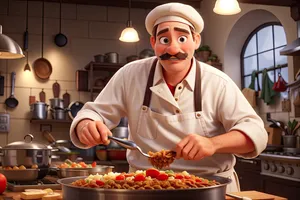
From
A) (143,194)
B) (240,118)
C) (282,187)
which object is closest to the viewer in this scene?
(143,194)

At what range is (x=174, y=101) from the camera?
1.81 meters

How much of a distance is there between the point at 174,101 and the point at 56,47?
4667mm

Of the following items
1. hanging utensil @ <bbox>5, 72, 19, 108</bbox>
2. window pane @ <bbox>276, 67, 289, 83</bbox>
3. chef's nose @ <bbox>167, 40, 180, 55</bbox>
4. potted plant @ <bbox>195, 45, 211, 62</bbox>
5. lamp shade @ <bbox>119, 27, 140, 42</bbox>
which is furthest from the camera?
potted plant @ <bbox>195, 45, 211, 62</bbox>

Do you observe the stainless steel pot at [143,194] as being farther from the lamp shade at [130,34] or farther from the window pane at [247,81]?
the window pane at [247,81]

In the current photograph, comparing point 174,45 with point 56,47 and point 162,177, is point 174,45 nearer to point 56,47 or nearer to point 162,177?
point 162,177

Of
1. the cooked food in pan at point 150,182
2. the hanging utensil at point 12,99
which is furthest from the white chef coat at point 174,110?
the hanging utensil at point 12,99

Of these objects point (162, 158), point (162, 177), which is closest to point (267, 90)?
point (162, 158)

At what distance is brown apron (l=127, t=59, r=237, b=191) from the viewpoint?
5.76 feet

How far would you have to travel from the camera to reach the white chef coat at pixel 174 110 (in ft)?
5.75

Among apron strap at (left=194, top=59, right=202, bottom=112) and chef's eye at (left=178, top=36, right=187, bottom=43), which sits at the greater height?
chef's eye at (left=178, top=36, right=187, bottom=43)

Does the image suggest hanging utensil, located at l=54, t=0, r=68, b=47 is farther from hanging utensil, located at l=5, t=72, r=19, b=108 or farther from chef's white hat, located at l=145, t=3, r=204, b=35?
chef's white hat, located at l=145, t=3, r=204, b=35

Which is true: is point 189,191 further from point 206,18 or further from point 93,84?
point 206,18

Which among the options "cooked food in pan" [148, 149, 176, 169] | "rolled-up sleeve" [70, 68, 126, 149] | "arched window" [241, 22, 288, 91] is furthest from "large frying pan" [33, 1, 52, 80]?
"cooked food in pan" [148, 149, 176, 169]

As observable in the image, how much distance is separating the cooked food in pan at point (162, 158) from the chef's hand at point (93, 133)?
0.17 m
